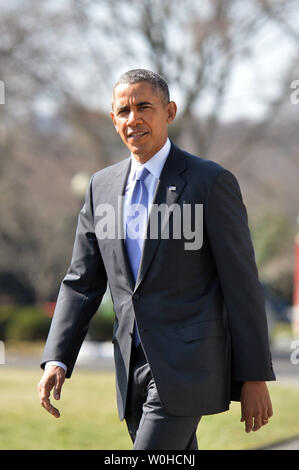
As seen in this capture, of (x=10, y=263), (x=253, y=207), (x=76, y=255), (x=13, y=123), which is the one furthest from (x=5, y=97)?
(x=76, y=255)

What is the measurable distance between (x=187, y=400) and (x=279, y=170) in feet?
81.1

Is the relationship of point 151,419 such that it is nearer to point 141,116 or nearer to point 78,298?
point 78,298

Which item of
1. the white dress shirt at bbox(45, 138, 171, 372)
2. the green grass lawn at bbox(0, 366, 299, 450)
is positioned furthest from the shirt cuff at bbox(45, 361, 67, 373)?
the green grass lawn at bbox(0, 366, 299, 450)

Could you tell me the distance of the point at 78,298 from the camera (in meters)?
3.67

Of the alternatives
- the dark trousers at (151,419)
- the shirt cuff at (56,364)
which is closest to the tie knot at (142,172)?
the dark trousers at (151,419)

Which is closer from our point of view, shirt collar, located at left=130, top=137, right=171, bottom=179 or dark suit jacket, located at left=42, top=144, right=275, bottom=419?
dark suit jacket, located at left=42, top=144, right=275, bottom=419

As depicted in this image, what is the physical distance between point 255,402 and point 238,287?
45cm

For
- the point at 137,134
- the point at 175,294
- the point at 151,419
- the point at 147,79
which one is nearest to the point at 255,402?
the point at 151,419

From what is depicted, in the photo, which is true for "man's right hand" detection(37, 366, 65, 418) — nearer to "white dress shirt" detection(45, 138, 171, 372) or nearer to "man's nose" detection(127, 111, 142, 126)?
"white dress shirt" detection(45, 138, 171, 372)

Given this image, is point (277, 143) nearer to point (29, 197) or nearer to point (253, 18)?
point (253, 18)

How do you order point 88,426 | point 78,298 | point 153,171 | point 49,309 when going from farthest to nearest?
1. point 49,309
2. point 88,426
3. point 78,298
4. point 153,171

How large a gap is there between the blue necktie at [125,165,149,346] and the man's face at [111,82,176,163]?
112 millimetres

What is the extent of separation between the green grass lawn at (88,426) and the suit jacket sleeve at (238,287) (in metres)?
3.55

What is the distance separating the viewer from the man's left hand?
3.34 metres
